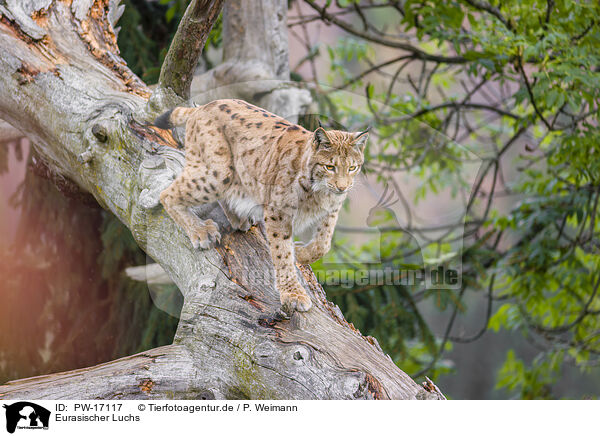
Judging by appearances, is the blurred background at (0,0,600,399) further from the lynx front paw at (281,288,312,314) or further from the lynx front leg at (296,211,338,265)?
the lynx front paw at (281,288,312,314)

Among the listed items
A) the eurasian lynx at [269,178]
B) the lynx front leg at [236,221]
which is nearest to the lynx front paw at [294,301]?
the eurasian lynx at [269,178]

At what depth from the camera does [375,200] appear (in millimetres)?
2209

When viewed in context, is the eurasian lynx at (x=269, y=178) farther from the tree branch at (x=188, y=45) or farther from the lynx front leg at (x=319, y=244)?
the tree branch at (x=188, y=45)

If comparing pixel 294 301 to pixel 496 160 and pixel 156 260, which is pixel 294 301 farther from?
pixel 496 160

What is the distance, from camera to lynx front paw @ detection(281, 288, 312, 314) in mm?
2354

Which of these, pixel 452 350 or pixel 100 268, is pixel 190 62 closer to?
pixel 100 268


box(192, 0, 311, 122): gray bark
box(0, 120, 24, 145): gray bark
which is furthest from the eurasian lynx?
box(0, 120, 24, 145): gray bark

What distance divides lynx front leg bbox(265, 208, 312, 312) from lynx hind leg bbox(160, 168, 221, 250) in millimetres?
371

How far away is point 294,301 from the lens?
2354 mm

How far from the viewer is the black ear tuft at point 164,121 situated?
283 cm

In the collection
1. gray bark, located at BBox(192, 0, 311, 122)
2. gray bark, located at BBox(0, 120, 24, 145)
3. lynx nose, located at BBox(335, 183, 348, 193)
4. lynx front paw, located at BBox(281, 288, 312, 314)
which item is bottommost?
lynx front paw, located at BBox(281, 288, 312, 314)

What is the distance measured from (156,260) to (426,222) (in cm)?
136

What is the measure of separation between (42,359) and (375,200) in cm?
315
